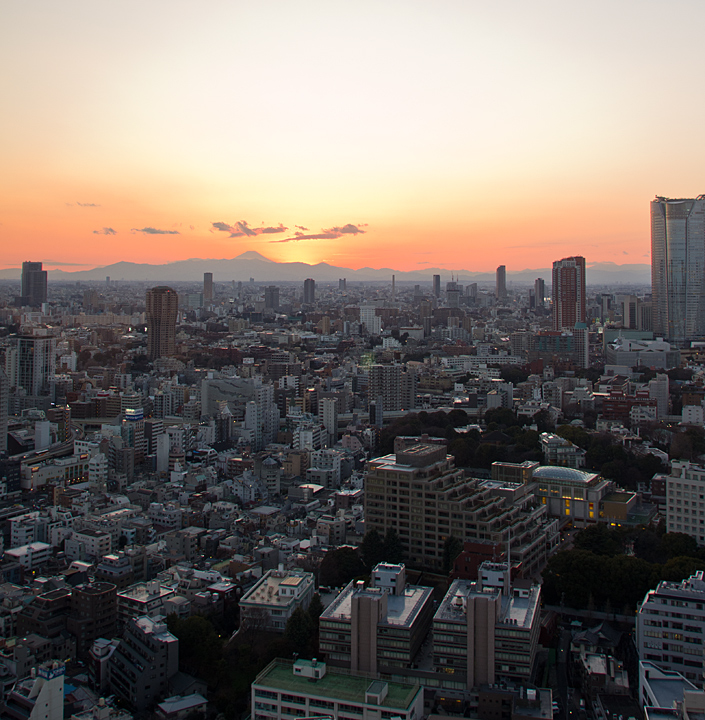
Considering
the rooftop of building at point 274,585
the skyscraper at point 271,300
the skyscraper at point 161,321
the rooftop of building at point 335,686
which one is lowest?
the rooftop of building at point 335,686

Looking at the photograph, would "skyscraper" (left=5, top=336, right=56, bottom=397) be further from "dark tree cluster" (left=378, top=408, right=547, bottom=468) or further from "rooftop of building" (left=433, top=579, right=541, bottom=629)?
"rooftop of building" (left=433, top=579, right=541, bottom=629)

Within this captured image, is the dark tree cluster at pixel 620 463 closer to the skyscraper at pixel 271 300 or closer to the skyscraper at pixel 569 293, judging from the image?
the skyscraper at pixel 569 293

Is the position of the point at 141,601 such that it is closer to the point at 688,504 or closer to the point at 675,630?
the point at 675,630

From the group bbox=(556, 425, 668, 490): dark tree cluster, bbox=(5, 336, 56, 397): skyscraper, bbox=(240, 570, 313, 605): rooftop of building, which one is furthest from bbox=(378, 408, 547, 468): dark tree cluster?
bbox=(5, 336, 56, 397): skyscraper

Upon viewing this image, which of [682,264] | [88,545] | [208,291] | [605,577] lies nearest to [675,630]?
[605,577]

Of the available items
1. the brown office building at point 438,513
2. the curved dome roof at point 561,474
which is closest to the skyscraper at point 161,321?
the curved dome roof at point 561,474

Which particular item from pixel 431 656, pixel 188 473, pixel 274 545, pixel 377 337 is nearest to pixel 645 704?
pixel 431 656

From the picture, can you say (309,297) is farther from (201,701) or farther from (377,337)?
(201,701)
